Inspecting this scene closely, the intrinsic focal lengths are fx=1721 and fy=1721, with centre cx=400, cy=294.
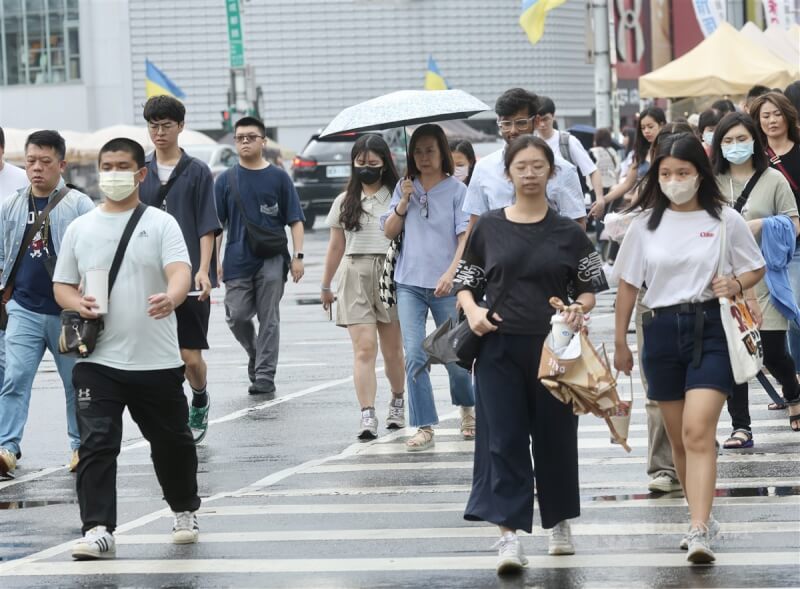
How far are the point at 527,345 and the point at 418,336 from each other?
3.10 meters

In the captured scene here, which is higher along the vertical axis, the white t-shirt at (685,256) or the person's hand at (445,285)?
the white t-shirt at (685,256)

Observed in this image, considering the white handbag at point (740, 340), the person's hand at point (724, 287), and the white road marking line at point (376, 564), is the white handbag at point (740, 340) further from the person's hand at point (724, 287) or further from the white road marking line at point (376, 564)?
the white road marking line at point (376, 564)

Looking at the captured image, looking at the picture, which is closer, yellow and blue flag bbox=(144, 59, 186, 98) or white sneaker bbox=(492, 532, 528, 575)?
white sneaker bbox=(492, 532, 528, 575)

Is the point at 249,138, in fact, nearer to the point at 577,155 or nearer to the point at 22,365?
the point at 577,155

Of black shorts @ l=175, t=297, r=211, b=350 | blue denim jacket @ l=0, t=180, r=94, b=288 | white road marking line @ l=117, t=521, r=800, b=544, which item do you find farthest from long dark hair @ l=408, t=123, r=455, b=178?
white road marking line @ l=117, t=521, r=800, b=544

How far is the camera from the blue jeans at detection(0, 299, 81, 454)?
32.9 ft

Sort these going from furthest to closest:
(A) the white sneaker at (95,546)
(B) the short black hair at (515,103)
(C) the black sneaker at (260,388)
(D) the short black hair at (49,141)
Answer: (C) the black sneaker at (260,388), (D) the short black hair at (49,141), (B) the short black hair at (515,103), (A) the white sneaker at (95,546)

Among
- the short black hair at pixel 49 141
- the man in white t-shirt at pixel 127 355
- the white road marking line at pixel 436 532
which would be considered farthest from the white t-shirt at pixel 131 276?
the short black hair at pixel 49 141

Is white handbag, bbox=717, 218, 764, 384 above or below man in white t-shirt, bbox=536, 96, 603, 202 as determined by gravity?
below

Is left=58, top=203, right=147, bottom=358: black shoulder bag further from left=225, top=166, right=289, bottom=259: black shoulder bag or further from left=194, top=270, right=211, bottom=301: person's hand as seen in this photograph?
left=225, top=166, right=289, bottom=259: black shoulder bag

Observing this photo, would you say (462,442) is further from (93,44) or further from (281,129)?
(93,44)

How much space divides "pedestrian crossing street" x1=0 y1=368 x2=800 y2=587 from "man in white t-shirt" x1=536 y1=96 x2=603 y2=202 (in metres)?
2.21

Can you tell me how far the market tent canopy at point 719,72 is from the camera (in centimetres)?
2748

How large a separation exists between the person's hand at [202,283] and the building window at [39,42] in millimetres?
54354
